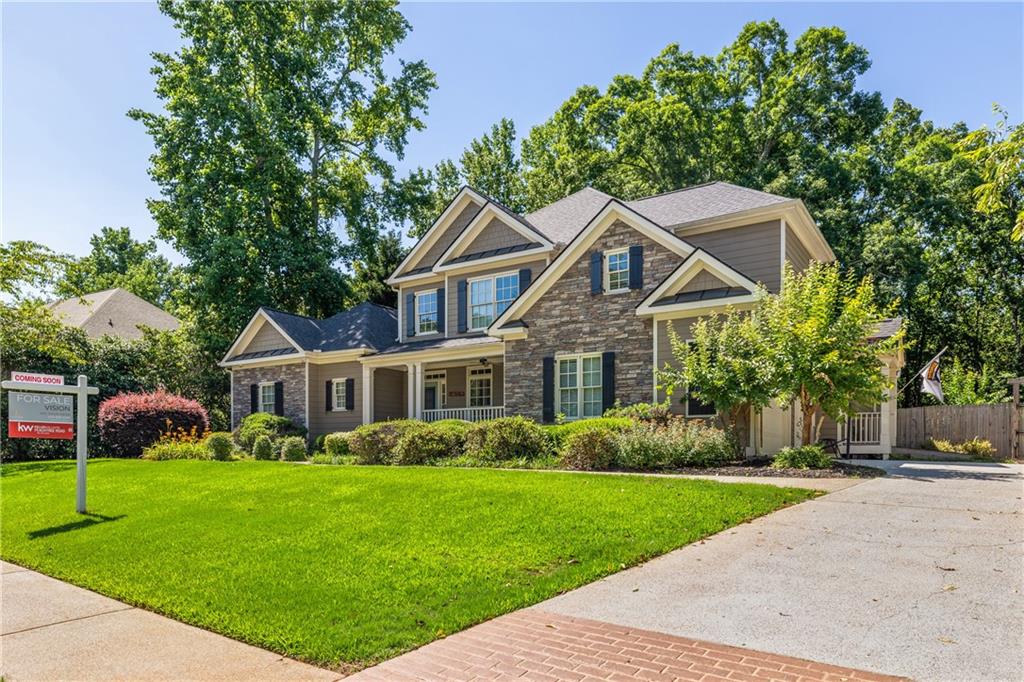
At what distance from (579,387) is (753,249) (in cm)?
588

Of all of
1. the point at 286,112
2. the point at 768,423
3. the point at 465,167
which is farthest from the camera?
the point at 465,167

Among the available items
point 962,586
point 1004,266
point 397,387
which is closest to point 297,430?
point 397,387

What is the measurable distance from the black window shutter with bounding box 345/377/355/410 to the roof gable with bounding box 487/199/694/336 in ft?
23.4

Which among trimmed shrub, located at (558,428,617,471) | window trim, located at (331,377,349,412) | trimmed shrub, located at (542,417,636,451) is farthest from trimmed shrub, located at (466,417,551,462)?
window trim, located at (331,377,349,412)

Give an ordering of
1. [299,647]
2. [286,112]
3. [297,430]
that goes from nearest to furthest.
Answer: [299,647] → [297,430] → [286,112]

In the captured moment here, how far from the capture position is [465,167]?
40594 mm

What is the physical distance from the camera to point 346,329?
25406mm

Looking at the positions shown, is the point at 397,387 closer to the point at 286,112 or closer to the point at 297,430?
the point at 297,430

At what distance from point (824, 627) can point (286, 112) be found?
1249 inches

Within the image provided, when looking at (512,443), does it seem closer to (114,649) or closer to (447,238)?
(114,649)

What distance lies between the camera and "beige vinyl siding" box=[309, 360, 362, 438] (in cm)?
2370

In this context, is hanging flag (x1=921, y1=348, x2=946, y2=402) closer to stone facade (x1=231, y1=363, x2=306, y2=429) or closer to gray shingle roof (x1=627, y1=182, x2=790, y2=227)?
gray shingle roof (x1=627, y1=182, x2=790, y2=227)

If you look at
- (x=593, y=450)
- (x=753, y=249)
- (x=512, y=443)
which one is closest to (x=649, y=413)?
(x=593, y=450)

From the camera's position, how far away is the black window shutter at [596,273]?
17609 millimetres
